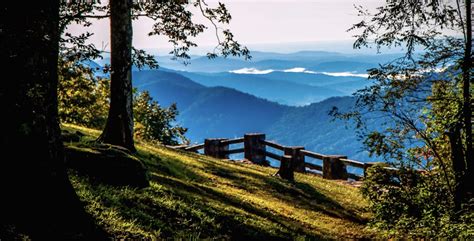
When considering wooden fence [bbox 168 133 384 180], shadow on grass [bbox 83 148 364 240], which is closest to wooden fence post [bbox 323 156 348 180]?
wooden fence [bbox 168 133 384 180]

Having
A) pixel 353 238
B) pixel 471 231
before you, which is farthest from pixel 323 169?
pixel 471 231

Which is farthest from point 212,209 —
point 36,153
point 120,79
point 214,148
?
point 214,148

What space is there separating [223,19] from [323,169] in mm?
12541

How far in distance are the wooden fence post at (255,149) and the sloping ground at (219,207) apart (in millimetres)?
7825

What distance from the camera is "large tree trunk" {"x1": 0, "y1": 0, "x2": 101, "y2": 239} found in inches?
214

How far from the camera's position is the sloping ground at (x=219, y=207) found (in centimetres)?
742

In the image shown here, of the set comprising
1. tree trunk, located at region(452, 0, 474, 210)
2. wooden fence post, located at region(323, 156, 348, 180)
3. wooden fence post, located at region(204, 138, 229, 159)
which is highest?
tree trunk, located at region(452, 0, 474, 210)

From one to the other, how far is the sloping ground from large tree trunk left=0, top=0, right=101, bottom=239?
2.60ft

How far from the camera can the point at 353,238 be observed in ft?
39.1

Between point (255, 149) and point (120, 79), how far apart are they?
14669 millimetres

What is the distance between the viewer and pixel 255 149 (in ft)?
89.9

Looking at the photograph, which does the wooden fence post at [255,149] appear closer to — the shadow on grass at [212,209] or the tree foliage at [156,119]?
the shadow on grass at [212,209]

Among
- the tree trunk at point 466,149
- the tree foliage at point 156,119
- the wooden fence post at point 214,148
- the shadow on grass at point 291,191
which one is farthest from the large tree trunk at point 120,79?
the tree foliage at point 156,119

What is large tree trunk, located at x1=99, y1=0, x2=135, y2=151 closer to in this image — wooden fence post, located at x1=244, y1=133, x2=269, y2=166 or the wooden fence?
the wooden fence
